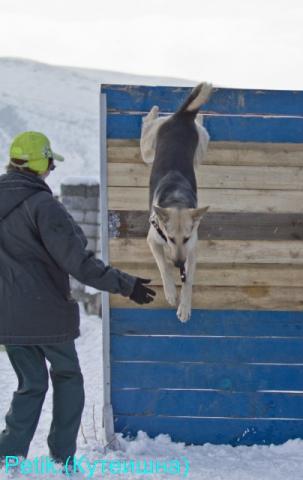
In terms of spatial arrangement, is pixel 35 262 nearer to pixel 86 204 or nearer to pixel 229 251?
pixel 229 251

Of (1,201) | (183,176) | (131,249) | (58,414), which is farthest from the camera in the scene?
(131,249)

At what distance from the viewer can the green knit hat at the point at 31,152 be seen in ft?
11.9

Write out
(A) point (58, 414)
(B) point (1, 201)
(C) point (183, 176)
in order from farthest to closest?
(C) point (183, 176)
(A) point (58, 414)
(B) point (1, 201)

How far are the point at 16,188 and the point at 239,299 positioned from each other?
1.69 metres

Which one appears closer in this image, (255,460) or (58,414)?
(58,414)

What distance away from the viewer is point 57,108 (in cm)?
3350

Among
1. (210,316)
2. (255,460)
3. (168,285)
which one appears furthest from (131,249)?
(255,460)

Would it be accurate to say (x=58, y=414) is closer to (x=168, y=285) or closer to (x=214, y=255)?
(x=168, y=285)

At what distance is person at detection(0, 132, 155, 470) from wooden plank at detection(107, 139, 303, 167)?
81cm

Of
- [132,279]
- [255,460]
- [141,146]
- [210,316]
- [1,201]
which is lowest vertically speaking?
[255,460]

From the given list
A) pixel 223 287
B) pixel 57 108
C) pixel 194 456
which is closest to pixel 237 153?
pixel 223 287

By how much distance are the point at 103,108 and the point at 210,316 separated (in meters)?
1.43

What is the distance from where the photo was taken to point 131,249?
176 inches

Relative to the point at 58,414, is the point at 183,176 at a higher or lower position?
higher
